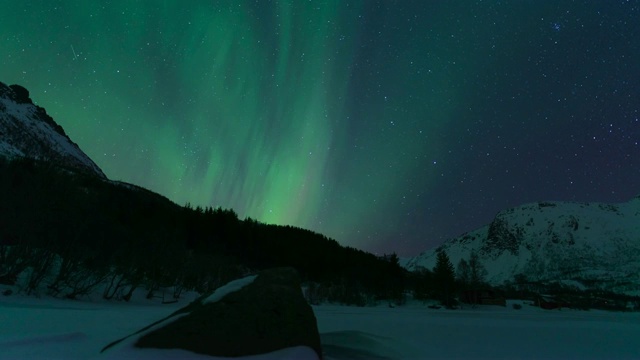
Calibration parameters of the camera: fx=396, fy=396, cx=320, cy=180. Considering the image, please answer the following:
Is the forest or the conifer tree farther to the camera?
the conifer tree

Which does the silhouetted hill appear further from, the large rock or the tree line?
the large rock

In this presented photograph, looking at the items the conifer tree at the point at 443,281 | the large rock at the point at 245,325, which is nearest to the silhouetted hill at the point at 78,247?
the conifer tree at the point at 443,281

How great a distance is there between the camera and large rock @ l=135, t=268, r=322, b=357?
21.9 ft

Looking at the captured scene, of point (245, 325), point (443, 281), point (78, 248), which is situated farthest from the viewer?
point (443, 281)

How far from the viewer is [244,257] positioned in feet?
243

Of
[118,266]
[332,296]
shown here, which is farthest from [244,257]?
[118,266]

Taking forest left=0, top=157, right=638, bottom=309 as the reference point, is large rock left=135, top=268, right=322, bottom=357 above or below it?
below

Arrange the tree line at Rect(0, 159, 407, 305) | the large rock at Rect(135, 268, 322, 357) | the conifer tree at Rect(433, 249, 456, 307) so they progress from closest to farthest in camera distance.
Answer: the large rock at Rect(135, 268, 322, 357) → the tree line at Rect(0, 159, 407, 305) → the conifer tree at Rect(433, 249, 456, 307)

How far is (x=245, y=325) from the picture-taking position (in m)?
7.14

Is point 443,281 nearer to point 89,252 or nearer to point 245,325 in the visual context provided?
point 89,252

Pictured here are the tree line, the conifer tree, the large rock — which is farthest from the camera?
the conifer tree

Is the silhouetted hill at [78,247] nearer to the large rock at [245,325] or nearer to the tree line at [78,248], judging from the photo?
the tree line at [78,248]

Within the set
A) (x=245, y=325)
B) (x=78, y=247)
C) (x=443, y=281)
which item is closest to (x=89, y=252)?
(x=78, y=247)

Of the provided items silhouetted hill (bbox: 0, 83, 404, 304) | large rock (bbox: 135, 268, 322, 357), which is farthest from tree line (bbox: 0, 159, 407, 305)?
large rock (bbox: 135, 268, 322, 357)
